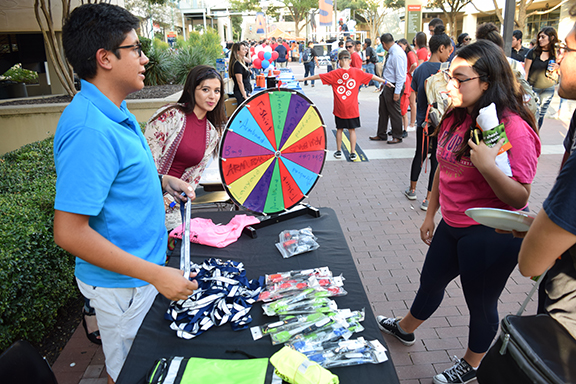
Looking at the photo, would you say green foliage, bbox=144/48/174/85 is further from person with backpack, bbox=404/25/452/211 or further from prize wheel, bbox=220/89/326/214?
prize wheel, bbox=220/89/326/214

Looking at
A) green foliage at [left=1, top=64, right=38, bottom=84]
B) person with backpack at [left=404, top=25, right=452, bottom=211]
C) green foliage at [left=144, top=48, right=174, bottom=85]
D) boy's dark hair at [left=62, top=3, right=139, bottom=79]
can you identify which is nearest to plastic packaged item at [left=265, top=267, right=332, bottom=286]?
boy's dark hair at [left=62, top=3, right=139, bottom=79]

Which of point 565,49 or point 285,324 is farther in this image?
point 285,324

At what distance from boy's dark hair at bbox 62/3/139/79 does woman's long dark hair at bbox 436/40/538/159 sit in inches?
72.0

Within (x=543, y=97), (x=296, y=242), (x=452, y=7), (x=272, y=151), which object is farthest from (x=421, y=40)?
(x=452, y=7)

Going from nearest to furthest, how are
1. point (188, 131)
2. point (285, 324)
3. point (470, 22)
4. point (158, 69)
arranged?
point (285, 324) → point (188, 131) → point (158, 69) → point (470, 22)

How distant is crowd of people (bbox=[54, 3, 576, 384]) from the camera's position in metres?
1.47

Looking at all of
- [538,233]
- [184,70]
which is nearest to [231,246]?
[538,233]

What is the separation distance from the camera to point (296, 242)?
2.73 m

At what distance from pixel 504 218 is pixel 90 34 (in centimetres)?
193

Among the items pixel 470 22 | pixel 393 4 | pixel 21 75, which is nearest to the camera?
pixel 21 75

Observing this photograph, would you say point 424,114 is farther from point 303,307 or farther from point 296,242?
point 303,307

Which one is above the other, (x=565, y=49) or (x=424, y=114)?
(x=565, y=49)

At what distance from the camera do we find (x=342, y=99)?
24.5ft

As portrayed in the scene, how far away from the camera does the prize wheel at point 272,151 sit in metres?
2.95
